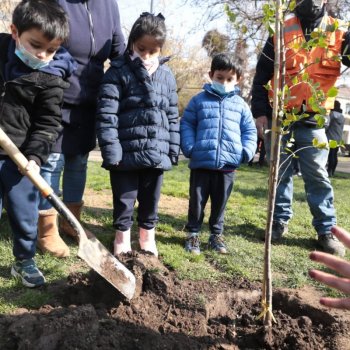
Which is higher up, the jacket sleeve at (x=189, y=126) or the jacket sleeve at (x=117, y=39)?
the jacket sleeve at (x=117, y=39)

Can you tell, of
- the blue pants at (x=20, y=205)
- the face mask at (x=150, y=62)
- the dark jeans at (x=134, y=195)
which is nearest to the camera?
the blue pants at (x=20, y=205)

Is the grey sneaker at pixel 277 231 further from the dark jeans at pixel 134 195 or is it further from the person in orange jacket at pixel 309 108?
the dark jeans at pixel 134 195

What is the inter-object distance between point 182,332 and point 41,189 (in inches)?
42.0

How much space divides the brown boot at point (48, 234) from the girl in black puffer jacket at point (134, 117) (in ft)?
1.43

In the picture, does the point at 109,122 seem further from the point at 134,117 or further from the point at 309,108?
the point at 309,108

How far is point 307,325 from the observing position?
2363 millimetres

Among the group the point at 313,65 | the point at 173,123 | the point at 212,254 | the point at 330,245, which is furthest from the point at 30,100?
the point at 330,245

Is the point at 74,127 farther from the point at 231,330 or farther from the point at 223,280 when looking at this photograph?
the point at 231,330

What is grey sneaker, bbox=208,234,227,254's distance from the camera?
3.59 meters

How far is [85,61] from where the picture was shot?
3.26 meters

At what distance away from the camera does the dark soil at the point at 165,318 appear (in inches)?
80.4

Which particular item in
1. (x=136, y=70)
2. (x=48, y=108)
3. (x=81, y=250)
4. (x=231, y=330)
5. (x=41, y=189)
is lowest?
(x=231, y=330)

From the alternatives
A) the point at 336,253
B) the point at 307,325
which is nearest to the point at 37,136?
the point at 307,325

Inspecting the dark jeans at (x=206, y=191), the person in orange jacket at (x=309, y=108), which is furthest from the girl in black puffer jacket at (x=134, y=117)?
the person in orange jacket at (x=309, y=108)
